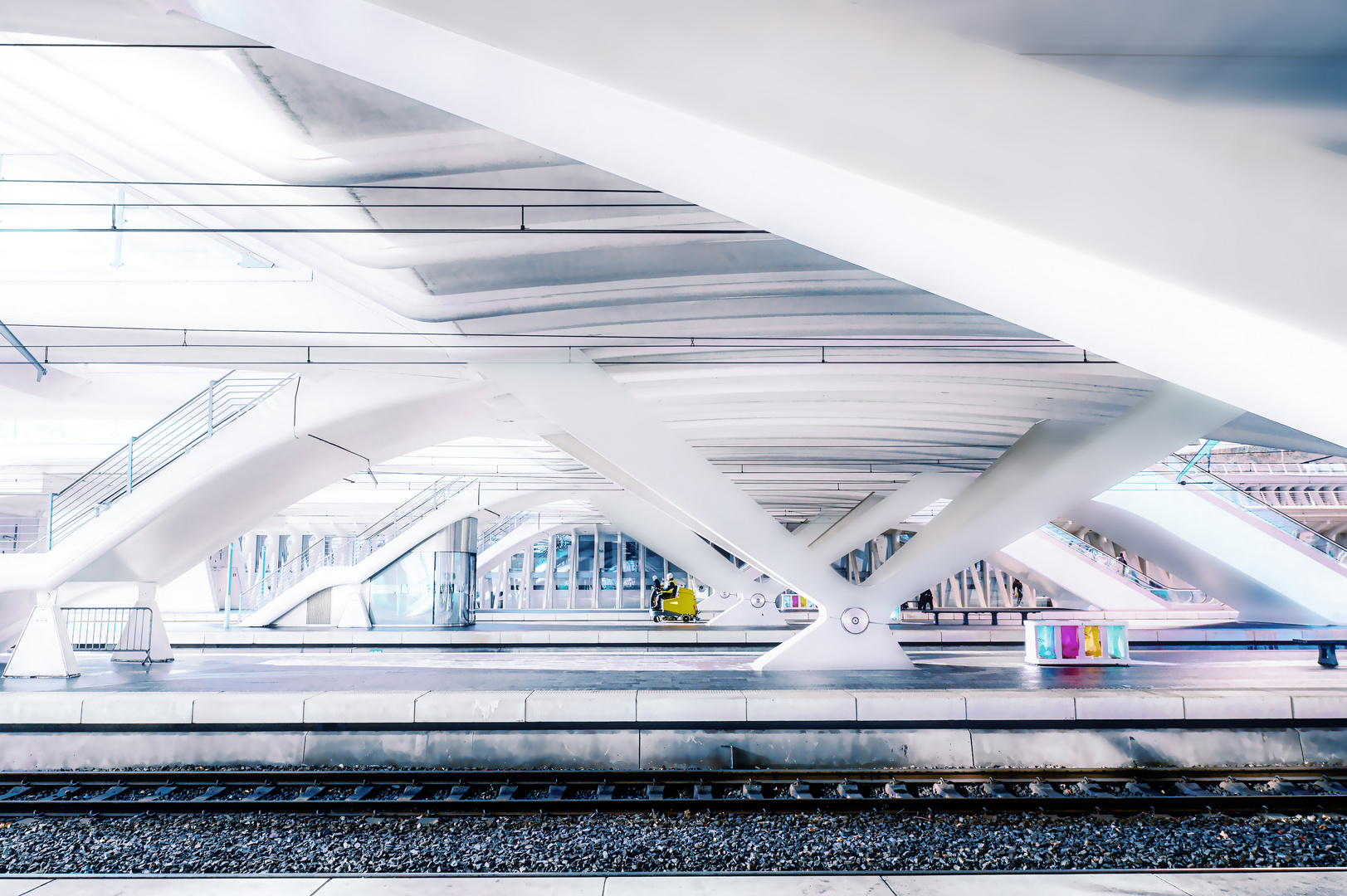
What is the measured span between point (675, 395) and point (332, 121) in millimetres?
6630

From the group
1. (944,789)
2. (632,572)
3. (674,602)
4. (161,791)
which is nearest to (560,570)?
(632,572)

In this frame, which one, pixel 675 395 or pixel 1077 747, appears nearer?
pixel 1077 747

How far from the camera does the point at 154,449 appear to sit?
12.4m

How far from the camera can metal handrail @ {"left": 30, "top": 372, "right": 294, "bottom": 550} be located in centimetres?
1197

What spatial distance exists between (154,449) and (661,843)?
10968mm

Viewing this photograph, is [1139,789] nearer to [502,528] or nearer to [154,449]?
[154,449]

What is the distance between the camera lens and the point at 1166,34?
2.25 meters

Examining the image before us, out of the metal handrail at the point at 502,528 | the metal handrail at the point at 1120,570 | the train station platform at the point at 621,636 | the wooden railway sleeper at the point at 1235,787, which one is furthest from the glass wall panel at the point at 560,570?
the wooden railway sleeper at the point at 1235,787

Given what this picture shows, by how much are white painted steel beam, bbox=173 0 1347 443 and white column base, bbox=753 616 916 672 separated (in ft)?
33.8

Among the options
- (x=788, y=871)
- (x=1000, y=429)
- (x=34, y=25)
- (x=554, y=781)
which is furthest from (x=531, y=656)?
(x=34, y=25)

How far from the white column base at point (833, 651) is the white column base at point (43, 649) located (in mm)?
10272

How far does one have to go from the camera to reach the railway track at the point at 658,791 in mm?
6539

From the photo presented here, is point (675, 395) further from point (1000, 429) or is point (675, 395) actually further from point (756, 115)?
point (756, 115)

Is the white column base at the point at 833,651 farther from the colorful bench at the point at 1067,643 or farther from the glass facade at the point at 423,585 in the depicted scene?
the glass facade at the point at 423,585
